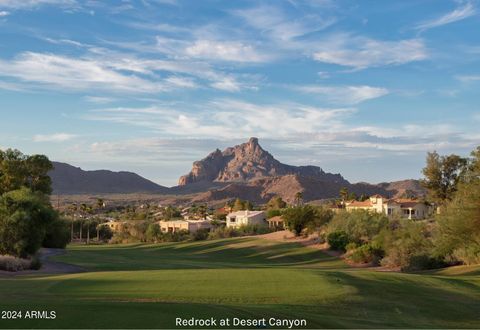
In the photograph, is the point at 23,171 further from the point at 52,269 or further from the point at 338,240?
the point at 338,240

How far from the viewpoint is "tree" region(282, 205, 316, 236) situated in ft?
300

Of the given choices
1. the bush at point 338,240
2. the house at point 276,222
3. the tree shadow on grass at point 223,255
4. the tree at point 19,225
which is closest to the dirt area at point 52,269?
the tree at point 19,225

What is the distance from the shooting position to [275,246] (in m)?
83.9

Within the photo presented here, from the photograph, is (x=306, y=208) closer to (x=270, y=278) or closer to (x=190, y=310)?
(x=270, y=278)

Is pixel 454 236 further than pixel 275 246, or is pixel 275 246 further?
pixel 275 246

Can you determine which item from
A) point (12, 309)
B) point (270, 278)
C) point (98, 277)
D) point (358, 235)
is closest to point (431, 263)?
point (358, 235)

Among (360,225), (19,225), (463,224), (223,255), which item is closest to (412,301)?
(463,224)

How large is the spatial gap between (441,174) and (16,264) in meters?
67.4

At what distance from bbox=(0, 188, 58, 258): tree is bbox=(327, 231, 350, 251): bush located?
37786 millimetres

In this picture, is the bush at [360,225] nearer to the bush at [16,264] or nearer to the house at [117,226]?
the bush at [16,264]

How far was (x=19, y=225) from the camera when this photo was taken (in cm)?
5022

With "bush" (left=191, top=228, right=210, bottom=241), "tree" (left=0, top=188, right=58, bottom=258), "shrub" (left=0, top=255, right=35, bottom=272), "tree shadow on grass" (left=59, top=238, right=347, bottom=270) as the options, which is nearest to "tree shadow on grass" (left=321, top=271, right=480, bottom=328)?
"shrub" (left=0, top=255, right=35, bottom=272)

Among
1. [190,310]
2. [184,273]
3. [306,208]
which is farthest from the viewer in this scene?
[306,208]

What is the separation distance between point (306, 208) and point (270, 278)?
58.1 metres
